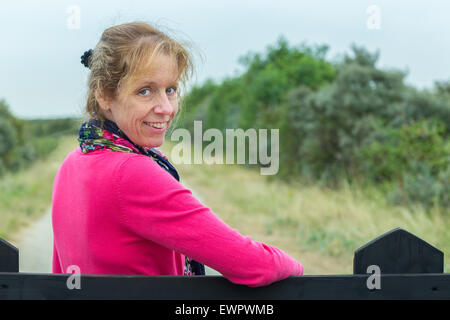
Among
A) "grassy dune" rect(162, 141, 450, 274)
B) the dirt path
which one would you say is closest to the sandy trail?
the dirt path

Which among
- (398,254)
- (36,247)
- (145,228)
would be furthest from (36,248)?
(398,254)

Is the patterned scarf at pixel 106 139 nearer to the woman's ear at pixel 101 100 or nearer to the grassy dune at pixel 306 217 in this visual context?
the woman's ear at pixel 101 100

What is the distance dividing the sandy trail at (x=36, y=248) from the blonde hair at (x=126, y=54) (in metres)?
4.06

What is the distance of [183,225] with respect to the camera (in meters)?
1.21

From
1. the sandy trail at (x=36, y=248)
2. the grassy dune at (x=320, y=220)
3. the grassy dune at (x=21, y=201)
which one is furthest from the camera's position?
the grassy dune at (x=21, y=201)

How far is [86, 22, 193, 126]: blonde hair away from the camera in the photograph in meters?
1.39

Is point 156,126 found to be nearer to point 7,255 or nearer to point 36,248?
point 7,255

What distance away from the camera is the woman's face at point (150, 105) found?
141cm

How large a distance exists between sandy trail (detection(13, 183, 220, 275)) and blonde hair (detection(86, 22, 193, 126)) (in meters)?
4.06

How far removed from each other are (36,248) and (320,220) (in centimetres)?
428

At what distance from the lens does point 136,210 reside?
48.4 inches

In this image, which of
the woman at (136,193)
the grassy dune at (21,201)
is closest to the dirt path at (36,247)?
the grassy dune at (21,201)
